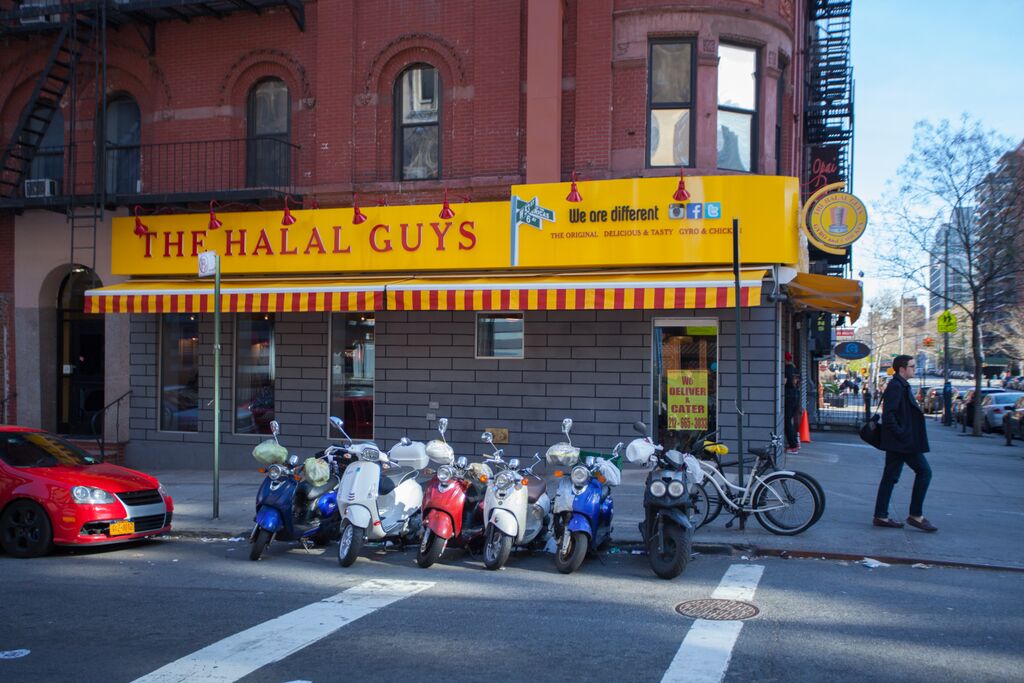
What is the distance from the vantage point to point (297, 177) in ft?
52.4

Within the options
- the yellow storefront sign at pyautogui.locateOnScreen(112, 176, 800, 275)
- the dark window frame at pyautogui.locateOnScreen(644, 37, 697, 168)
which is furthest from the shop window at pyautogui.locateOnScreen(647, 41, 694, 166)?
the yellow storefront sign at pyautogui.locateOnScreen(112, 176, 800, 275)

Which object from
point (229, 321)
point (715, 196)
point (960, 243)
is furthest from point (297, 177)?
point (960, 243)

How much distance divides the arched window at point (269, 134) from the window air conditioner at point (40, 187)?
4.06 metres

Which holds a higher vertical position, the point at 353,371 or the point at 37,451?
the point at 353,371

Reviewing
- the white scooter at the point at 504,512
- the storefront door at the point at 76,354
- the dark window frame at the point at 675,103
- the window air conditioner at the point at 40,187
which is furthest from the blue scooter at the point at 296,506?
the window air conditioner at the point at 40,187

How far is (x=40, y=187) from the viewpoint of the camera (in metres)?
17.4

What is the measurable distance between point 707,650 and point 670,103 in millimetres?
10043

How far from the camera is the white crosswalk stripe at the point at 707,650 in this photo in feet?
17.9

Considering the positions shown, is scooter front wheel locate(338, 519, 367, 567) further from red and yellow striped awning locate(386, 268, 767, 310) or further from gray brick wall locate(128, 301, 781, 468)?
gray brick wall locate(128, 301, 781, 468)

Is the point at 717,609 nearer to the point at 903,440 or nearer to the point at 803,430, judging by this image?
the point at 903,440

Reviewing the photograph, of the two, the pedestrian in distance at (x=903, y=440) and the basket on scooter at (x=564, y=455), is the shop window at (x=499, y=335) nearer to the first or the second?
the basket on scooter at (x=564, y=455)

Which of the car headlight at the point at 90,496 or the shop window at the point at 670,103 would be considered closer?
the car headlight at the point at 90,496

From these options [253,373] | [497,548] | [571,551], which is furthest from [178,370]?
[571,551]

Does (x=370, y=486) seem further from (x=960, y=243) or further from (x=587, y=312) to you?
(x=960, y=243)
